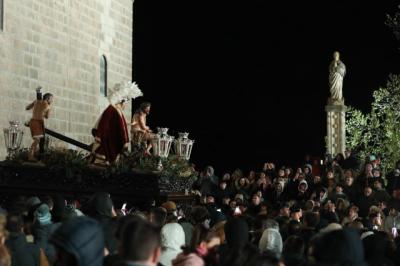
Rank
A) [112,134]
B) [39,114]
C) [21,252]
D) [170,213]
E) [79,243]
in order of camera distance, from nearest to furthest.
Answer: [79,243] < [21,252] < [170,213] < [112,134] < [39,114]

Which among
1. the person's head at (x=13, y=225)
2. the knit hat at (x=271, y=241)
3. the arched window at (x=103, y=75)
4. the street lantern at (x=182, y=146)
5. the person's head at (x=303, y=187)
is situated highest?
the arched window at (x=103, y=75)

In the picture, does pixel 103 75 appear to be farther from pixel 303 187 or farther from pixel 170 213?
pixel 170 213

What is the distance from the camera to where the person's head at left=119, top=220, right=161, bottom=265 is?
4.82m

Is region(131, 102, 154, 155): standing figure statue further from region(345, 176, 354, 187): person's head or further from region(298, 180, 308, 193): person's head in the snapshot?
region(345, 176, 354, 187): person's head

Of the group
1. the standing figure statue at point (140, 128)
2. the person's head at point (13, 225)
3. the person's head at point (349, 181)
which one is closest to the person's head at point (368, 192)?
the person's head at point (349, 181)

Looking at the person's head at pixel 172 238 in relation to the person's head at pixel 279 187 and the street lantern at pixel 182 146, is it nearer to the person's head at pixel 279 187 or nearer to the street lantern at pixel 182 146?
the street lantern at pixel 182 146

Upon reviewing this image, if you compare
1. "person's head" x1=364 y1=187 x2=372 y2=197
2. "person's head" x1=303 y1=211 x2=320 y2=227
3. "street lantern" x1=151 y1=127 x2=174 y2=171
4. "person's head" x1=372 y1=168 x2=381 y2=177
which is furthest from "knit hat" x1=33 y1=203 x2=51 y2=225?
"person's head" x1=372 y1=168 x2=381 y2=177

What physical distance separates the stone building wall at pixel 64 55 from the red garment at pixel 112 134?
3.87m

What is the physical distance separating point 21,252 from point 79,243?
2.37 metres

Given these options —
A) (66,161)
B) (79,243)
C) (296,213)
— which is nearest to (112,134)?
(66,161)

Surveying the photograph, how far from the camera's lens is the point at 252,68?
48188mm

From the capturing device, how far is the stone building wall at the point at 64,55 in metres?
20.7

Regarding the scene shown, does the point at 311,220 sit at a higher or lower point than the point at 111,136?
lower

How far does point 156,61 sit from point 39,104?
93.3 ft
